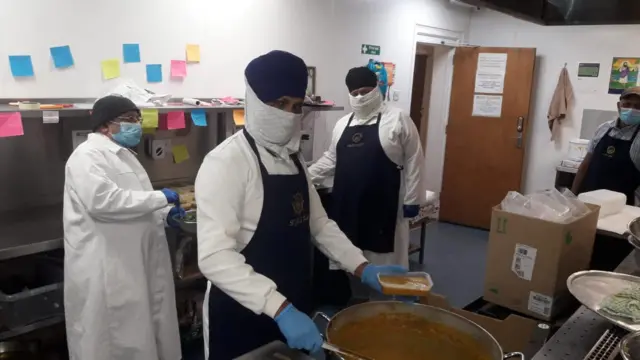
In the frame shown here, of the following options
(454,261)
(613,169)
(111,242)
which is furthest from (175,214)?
(454,261)

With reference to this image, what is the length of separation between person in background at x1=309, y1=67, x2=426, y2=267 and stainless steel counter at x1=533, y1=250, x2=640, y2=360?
5.67 feet

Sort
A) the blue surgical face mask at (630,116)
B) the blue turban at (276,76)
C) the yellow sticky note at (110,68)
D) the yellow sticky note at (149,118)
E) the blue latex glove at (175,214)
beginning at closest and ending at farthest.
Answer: the blue turban at (276,76)
the blue latex glove at (175,214)
the yellow sticky note at (149,118)
the yellow sticky note at (110,68)
the blue surgical face mask at (630,116)

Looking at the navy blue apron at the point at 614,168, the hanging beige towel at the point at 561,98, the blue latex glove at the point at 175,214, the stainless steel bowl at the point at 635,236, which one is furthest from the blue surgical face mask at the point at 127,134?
the hanging beige towel at the point at 561,98

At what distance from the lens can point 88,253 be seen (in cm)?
222

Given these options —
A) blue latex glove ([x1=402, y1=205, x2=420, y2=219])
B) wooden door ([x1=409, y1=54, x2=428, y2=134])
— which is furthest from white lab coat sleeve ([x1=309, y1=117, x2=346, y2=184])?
wooden door ([x1=409, y1=54, x2=428, y2=134])

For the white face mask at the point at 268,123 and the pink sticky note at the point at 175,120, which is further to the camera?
the pink sticky note at the point at 175,120

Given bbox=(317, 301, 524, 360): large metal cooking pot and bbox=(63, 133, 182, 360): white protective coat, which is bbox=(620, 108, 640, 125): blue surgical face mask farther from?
bbox=(63, 133, 182, 360): white protective coat

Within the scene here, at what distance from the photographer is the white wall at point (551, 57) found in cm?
488

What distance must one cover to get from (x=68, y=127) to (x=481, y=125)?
396 cm

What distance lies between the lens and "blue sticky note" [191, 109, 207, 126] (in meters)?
Result: 2.93

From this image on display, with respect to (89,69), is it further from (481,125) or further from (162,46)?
(481,125)

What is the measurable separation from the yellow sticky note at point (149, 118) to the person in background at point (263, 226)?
1270 millimetres

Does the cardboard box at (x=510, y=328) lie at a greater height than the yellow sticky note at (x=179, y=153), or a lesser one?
lesser

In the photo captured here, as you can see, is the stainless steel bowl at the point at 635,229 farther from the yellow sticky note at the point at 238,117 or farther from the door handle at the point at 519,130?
the door handle at the point at 519,130
